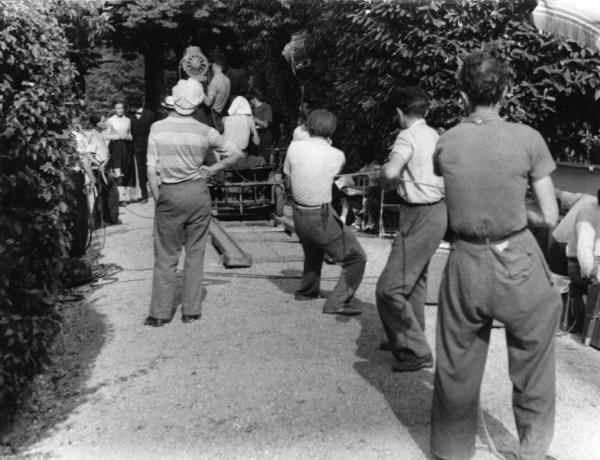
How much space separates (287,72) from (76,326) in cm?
1397

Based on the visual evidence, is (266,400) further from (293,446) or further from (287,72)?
(287,72)

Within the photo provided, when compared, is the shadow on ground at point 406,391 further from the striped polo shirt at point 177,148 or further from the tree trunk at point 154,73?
the tree trunk at point 154,73

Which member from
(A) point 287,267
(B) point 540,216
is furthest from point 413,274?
(A) point 287,267

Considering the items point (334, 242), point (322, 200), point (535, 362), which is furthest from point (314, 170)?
point (535, 362)

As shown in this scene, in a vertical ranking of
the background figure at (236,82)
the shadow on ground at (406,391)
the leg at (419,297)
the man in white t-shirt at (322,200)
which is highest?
the background figure at (236,82)

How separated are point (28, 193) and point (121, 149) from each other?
11.6 metres

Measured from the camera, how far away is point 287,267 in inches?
345

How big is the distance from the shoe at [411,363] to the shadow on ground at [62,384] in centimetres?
207

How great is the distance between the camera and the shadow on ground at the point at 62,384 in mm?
4203

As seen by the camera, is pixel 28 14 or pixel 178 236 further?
pixel 178 236

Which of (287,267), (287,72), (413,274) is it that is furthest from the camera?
(287,72)

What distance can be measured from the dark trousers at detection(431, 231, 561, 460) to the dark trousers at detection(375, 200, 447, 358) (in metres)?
1.38

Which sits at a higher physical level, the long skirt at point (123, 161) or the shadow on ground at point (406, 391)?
the long skirt at point (123, 161)

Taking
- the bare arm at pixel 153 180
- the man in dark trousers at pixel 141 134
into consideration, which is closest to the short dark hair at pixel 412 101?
the bare arm at pixel 153 180
